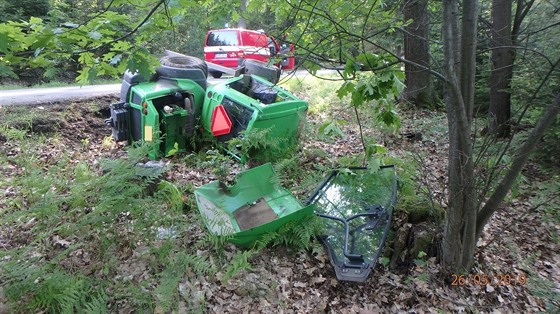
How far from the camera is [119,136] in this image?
19.3 ft

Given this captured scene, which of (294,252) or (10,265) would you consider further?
(294,252)

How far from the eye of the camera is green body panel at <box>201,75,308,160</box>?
5.54 metres

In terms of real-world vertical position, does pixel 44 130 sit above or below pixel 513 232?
above

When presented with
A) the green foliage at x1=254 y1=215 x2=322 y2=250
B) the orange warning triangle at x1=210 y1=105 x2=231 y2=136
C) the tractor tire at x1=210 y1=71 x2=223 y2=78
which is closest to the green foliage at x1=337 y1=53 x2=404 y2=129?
the green foliage at x1=254 y1=215 x2=322 y2=250

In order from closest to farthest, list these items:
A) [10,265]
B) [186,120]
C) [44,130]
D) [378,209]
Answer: [10,265], [378,209], [186,120], [44,130]

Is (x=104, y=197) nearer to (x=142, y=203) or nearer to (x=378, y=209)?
(x=142, y=203)

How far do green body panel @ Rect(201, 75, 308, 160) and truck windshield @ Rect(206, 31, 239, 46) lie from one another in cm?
708

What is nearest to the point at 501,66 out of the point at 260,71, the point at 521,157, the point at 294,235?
the point at 521,157

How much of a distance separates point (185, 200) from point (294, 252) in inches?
62.8

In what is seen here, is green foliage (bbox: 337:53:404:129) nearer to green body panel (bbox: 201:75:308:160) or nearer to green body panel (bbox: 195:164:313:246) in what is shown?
green body panel (bbox: 195:164:313:246)

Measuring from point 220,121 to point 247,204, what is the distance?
5.66 feet

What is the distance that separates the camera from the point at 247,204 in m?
4.59

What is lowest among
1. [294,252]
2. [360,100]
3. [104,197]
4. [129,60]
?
[294,252]

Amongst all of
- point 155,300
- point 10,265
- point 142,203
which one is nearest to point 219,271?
point 155,300
